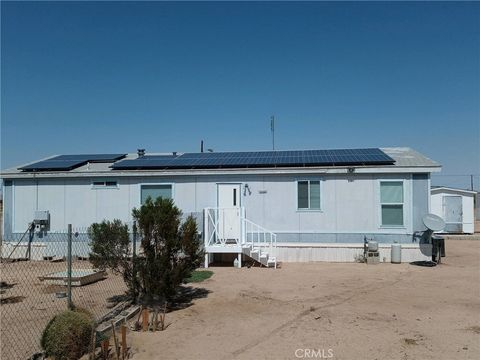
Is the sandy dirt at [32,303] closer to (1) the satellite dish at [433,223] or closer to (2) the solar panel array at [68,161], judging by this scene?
(2) the solar panel array at [68,161]

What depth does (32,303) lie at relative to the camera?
953 cm

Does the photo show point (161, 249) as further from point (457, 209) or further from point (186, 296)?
point (457, 209)

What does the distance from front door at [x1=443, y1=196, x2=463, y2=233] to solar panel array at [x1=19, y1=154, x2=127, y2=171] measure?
18.7m

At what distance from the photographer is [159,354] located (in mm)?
6426

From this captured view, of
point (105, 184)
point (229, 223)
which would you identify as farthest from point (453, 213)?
point (105, 184)

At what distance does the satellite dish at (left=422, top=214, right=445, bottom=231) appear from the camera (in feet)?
48.6

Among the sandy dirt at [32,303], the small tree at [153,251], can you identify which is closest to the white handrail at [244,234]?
the sandy dirt at [32,303]

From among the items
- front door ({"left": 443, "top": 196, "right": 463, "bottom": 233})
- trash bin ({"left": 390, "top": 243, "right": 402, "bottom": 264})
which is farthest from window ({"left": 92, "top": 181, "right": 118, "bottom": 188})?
front door ({"left": 443, "top": 196, "right": 463, "bottom": 233})

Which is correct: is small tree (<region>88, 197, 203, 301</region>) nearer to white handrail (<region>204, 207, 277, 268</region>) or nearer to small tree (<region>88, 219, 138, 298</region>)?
small tree (<region>88, 219, 138, 298</region>)

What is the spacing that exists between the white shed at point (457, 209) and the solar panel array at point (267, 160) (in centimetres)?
1033

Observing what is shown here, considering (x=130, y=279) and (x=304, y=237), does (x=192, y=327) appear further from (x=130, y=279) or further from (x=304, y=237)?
(x=304, y=237)

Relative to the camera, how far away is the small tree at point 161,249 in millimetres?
8805

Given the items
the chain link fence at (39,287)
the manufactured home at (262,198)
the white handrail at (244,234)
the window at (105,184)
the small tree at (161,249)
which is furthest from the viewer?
the window at (105,184)

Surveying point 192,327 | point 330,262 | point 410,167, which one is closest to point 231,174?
point 330,262
